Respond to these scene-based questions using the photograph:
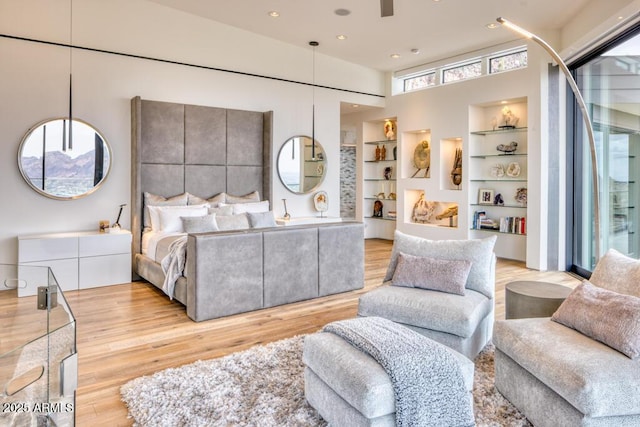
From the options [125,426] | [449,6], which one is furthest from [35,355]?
[449,6]


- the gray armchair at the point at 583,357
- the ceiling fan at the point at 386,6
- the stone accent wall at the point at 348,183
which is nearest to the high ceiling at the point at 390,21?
the ceiling fan at the point at 386,6

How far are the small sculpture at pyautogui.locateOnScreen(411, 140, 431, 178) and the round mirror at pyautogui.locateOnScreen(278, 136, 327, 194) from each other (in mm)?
1808

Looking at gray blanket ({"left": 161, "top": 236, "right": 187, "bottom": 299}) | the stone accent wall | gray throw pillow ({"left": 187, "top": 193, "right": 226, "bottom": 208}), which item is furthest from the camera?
the stone accent wall

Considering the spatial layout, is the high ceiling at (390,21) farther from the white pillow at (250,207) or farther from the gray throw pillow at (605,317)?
the gray throw pillow at (605,317)

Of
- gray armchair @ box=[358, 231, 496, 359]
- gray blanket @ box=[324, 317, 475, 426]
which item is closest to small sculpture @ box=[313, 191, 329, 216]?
gray armchair @ box=[358, 231, 496, 359]

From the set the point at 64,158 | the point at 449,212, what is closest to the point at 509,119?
the point at 449,212

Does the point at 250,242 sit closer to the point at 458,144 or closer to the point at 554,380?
the point at 554,380

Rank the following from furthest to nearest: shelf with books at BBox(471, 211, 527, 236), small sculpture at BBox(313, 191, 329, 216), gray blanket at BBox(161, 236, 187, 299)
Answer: small sculpture at BBox(313, 191, 329, 216) < shelf with books at BBox(471, 211, 527, 236) < gray blanket at BBox(161, 236, 187, 299)

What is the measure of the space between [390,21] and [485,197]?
10.2 feet

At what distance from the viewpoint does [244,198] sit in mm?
6066

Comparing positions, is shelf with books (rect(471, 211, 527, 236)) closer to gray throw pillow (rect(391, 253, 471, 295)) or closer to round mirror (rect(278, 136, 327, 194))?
round mirror (rect(278, 136, 327, 194))

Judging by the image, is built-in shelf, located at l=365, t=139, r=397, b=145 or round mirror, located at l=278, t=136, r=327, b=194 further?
built-in shelf, located at l=365, t=139, r=397, b=145

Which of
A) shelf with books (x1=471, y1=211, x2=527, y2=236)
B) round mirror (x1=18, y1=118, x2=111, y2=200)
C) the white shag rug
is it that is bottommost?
the white shag rug

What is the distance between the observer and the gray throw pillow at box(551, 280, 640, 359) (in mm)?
1888
